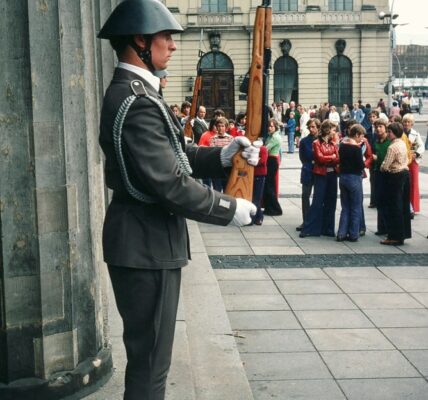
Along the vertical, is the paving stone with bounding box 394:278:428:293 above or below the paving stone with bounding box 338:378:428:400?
below

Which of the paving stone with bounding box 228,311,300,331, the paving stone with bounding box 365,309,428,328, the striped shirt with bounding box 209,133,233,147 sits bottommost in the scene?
the paving stone with bounding box 365,309,428,328

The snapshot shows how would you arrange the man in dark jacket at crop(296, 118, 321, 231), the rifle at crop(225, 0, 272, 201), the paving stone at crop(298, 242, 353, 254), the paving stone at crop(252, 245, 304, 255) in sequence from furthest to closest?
the man in dark jacket at crop(296, 118, 321, 231) → the paving stone at crop(298, 242, 353, 254) → the paving stone at crop(252, 245, 304, 255) → the rifle at crop(225, 0, 272, 201)

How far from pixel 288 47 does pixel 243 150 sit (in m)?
43.9

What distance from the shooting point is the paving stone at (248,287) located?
25.8ft

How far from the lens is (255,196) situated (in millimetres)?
11820

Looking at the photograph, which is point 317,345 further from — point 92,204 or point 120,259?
point 120,259

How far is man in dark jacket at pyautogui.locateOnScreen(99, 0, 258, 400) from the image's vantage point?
308 centimetres

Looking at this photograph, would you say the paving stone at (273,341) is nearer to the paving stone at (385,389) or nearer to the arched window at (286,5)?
the paving stone at (385,389)

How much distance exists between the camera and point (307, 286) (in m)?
8.08

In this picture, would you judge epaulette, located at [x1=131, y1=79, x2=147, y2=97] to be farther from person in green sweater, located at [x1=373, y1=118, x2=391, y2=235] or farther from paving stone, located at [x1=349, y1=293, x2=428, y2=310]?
person in green sweater, located at [x1=373, y1=118, x2=391, y2=235]

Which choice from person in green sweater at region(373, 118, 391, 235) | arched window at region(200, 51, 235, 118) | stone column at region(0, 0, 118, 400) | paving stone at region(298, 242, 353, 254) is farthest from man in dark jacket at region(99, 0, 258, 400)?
arched window at region(200, 51, 235, 118)

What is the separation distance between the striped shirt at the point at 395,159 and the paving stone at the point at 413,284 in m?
2.40

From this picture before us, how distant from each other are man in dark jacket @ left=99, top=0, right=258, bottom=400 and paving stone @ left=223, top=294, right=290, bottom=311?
3933 mm

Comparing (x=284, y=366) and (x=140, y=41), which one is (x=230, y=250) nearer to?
(x=284, y=366)
